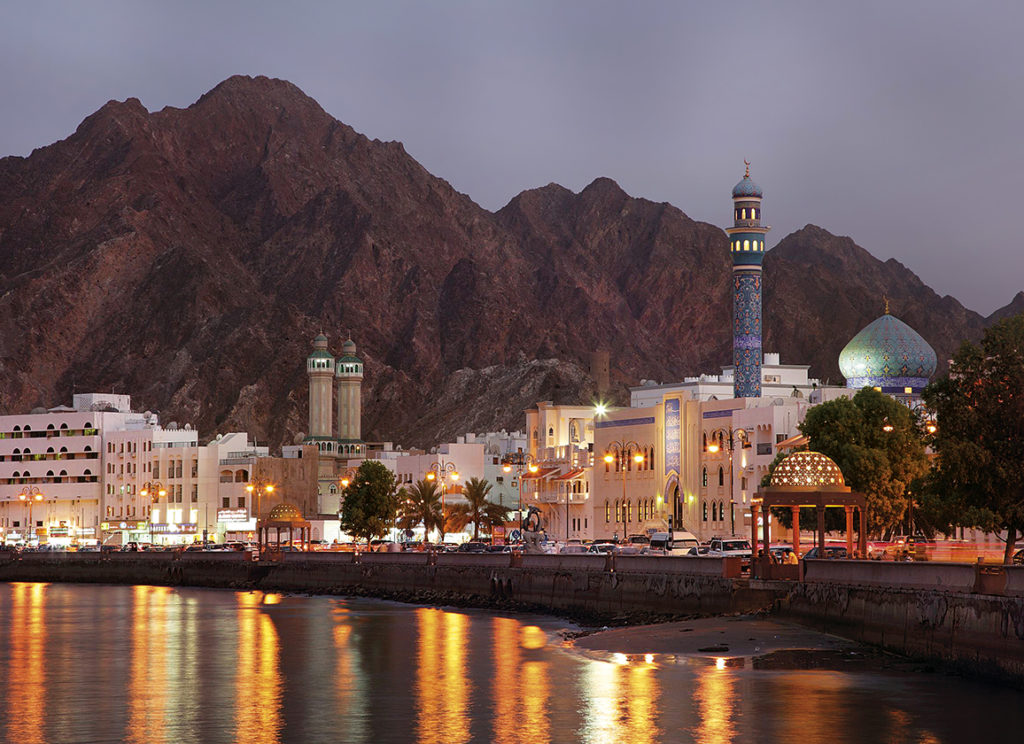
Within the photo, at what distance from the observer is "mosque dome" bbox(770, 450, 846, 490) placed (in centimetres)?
5247

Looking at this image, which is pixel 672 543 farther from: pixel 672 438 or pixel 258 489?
pixel 258 489

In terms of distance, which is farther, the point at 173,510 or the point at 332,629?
the point at 173,510

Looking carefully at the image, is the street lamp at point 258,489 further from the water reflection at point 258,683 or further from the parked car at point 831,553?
the parked car at point 831,553

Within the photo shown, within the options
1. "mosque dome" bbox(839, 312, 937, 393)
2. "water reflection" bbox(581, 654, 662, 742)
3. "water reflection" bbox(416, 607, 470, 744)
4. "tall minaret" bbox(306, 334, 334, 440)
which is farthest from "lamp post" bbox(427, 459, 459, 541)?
"water reflection" bbox(581, 654, 662, 742)

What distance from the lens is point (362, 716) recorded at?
120 feet

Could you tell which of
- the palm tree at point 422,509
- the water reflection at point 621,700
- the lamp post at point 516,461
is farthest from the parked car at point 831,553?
the lamp post at point 516,461

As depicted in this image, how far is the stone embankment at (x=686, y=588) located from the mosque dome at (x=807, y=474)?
10.4ft

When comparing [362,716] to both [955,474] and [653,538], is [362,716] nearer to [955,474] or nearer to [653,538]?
[955,474]

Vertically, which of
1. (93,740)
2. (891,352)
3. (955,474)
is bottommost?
(93,740)

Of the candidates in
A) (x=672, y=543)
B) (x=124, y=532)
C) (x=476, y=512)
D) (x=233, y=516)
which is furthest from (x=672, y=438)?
(x=124, y=532)

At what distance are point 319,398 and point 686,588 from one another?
136 metres

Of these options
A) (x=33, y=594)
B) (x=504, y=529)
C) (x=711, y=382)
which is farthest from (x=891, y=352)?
(x=33, y=594)

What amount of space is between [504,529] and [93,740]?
9598 centimetres

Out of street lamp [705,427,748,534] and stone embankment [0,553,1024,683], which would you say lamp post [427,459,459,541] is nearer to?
stone embankment [0,553,1024,683]
